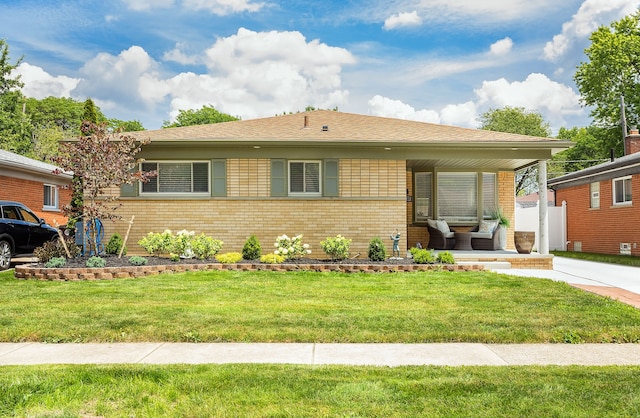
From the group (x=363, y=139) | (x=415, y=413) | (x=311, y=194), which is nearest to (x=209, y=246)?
(x=311, y=194)

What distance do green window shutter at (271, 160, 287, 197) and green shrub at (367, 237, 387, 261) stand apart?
9.15ft

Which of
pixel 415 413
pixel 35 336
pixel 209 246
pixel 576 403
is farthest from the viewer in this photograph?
pixel 209 246

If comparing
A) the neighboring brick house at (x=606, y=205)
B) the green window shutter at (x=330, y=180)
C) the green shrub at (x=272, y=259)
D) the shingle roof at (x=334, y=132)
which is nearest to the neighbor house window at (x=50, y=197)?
the shingle roof at (x=334, y=132)

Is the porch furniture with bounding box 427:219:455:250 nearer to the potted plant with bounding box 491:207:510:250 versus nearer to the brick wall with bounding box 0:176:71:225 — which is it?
the potted plant with bounding box 491:207:510:250

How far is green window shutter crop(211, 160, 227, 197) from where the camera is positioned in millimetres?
13594

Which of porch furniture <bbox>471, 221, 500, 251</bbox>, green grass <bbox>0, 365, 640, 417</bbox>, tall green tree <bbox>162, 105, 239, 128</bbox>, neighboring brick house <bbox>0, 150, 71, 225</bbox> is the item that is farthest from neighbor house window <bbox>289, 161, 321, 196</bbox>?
tall green tree <bbox>162, 105, 239, 128</bbox>

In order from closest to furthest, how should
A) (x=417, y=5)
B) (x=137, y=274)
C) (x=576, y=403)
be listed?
(x=576, y=403) < (x=137, y=274) < (x=417, y=5)

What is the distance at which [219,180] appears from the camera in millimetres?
13602

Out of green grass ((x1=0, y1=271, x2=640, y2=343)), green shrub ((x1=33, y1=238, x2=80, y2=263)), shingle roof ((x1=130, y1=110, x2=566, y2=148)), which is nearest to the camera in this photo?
green grass ((x1=0, y1=271, x2=640, y2=343))

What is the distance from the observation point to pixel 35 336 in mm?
5793

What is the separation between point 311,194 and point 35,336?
8.66 meters

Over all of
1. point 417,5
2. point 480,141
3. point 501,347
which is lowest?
point 501,347

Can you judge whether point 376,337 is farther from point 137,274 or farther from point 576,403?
point 137,274

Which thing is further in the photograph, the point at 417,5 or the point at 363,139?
the point at 417,5
